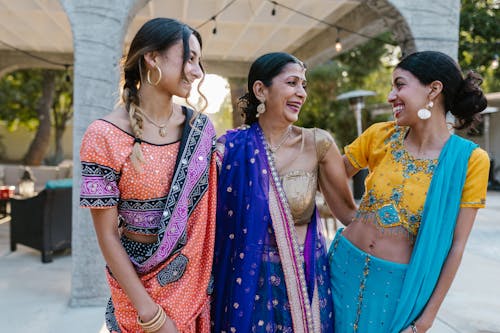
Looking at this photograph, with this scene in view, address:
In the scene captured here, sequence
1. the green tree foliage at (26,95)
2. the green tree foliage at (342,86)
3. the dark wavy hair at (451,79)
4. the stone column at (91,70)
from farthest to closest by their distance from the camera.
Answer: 1. the green tree foliage at (26,95)
2. the green tree foliage at (342,86)
3. the stone column at (91,70)
4. the dark wavy hair at (451,79)

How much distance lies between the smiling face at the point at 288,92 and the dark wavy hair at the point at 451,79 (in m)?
0.39

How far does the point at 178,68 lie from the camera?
140 centimetres

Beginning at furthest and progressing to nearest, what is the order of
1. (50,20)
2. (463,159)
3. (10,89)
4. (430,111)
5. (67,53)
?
(10,89), (67,53), (50,20), (430,111), (463,159)

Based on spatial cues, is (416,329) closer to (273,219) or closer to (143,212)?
(273,219)

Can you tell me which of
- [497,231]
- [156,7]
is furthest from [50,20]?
[497,231]

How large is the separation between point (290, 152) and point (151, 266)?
75 cm

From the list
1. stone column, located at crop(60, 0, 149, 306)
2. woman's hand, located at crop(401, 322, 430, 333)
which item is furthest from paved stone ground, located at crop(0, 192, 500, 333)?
woman's hand, located at crop(401, 322, 430, 333)

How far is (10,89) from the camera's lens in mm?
18828

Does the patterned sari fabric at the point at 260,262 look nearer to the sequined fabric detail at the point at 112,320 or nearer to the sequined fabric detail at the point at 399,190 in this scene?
the sequined fabric detail at the point at 399,190

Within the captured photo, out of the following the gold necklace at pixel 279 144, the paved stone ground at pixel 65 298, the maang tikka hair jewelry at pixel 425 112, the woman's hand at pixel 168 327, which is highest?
the maang tikka hair jewelry at pixel 425 112

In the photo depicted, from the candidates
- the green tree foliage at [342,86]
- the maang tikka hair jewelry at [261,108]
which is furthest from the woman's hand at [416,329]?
the green tree foliage at [342,86]

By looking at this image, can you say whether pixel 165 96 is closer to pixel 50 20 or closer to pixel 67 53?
pixel 50 20

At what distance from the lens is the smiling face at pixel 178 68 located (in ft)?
4.54

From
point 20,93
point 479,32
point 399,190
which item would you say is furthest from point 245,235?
point 20,93
